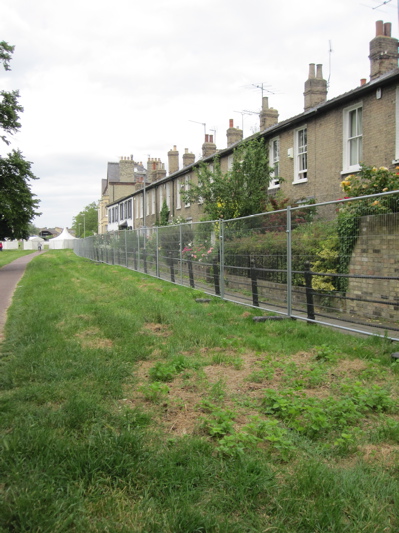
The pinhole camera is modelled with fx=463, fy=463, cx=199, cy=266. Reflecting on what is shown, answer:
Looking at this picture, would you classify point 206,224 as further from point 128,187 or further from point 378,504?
point 128,187

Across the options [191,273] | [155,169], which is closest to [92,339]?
[191,273]

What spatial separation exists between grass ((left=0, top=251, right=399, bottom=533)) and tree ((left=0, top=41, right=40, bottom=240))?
2070cm

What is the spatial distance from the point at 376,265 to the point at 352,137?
10228 millimetres

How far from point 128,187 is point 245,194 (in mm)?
53145

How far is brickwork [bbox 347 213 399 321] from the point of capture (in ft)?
19.4

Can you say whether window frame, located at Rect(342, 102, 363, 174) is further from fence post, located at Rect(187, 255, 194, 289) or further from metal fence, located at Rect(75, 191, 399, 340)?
fence post, located at Rect(187, 255, 194, 289)

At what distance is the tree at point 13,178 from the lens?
25.0 metres

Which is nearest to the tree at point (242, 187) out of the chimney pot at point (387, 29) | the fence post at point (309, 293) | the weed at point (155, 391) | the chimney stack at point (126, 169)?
the chimney pot at point (387, 29)

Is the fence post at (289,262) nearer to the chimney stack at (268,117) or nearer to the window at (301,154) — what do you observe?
the window at (301,154)

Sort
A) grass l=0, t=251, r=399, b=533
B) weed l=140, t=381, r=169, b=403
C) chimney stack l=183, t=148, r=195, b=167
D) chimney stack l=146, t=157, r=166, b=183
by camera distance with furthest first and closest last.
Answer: chimney stack l=146, t=157, r=166, b=183
chimney stack l=183, t=148, r=195, b=167
weed l=140, t=381, r=169, b=403
grass l=0, t=251, r=399, b=533

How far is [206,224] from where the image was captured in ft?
39.9

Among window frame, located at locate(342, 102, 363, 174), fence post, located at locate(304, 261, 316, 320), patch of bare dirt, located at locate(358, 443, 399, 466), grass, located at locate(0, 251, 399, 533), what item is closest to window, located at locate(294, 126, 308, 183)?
window frame, located at locate(342, 102, 363, 174)

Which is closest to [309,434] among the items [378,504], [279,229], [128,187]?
[378,504]

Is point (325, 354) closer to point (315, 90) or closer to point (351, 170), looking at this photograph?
point (351, 170)
